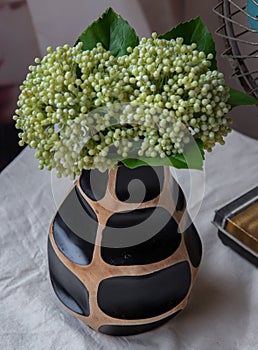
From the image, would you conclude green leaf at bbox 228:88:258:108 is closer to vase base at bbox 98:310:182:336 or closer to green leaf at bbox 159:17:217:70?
green leaf at bbox 159:17:217:70

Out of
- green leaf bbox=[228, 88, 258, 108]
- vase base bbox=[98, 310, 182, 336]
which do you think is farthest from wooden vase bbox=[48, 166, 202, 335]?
green leaf bbox=[228, 88, 258, 108]

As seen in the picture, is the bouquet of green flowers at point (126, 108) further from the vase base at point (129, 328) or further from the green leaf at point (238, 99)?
the vase base at point (129, 328)

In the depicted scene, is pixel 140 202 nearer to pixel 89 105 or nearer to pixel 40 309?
pixel 89 105

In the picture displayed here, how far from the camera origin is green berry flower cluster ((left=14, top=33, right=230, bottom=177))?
1.68ft

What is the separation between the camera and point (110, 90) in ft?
1.69

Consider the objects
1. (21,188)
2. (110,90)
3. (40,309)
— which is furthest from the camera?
(21,188)

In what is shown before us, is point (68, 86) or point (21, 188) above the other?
point (68, 86)

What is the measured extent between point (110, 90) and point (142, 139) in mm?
57

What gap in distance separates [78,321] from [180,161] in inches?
12.3

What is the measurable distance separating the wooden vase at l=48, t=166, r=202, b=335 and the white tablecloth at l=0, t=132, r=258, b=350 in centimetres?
5

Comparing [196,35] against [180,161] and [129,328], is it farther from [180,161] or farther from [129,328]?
[129,328]

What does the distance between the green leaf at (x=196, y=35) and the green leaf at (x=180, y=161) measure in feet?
0.37

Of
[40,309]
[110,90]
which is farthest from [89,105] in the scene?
[40,309]

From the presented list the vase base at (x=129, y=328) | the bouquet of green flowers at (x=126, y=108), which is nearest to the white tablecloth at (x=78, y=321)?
the vase base at (x=129, y=328)
